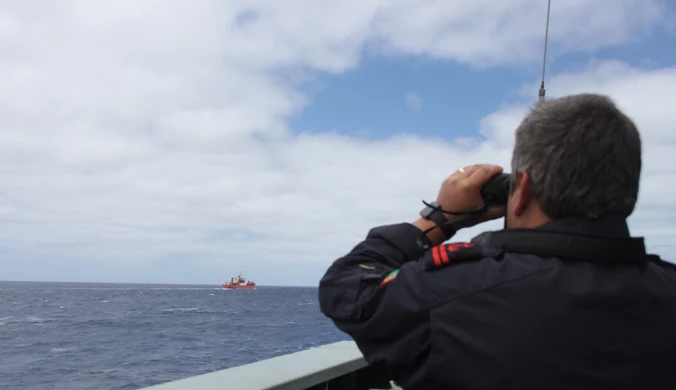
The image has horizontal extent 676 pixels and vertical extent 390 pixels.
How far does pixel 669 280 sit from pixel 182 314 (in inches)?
2440

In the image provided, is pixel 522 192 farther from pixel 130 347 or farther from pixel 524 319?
pixel 130 347

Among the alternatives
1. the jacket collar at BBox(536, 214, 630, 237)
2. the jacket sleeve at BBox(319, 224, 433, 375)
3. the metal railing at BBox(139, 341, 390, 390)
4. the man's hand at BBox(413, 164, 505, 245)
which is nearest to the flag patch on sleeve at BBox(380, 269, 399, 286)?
the jacket sleeve at BBox(319, 224, 433, 375)

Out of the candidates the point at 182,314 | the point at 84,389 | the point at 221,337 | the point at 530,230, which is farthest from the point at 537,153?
the point at 182,314

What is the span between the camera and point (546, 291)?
3.38ft

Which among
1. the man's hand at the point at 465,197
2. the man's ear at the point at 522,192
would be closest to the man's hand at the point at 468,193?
the man's hand at the point at 465,197

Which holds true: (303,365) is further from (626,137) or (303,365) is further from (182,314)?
(182,314)

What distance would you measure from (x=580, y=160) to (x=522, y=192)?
12 centimetres

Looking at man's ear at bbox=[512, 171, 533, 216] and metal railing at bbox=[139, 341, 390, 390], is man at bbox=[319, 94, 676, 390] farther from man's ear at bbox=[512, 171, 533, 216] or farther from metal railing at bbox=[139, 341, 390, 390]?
metal railing at bbox=[139, 341, 390, 390]

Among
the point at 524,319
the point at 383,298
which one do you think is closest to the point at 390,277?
the point at 383,298

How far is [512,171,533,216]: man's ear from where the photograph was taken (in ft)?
3.75

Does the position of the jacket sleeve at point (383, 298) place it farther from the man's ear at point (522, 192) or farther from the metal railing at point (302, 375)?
the metal railing at point (302, 375)

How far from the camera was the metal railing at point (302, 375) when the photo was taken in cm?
266

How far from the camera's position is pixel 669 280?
1.13 meters

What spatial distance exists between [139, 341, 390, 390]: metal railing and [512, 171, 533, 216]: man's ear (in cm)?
143
